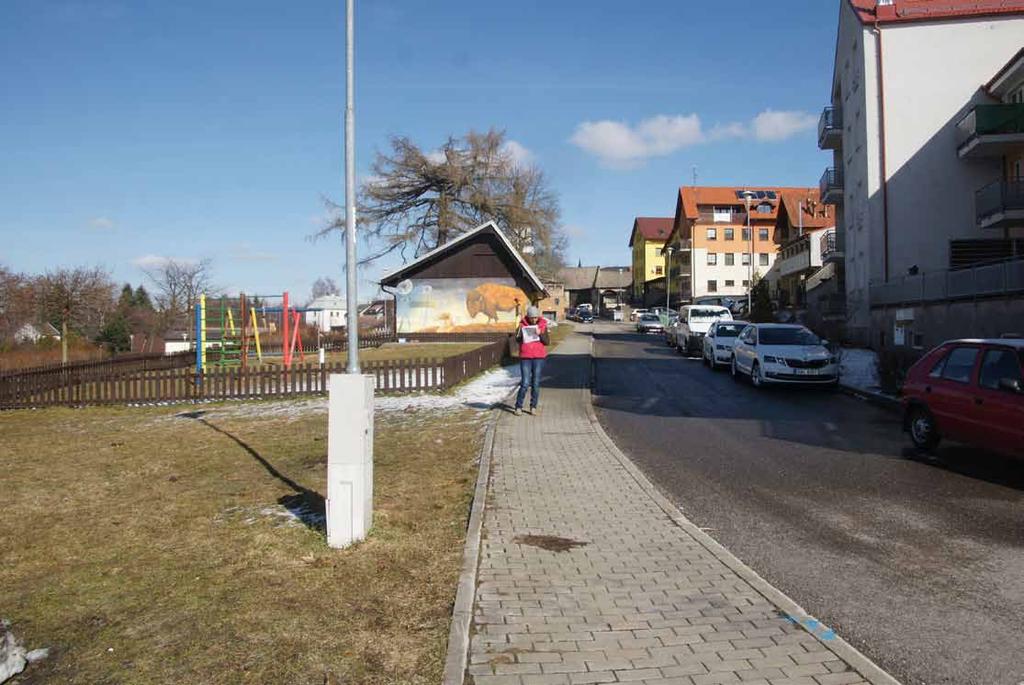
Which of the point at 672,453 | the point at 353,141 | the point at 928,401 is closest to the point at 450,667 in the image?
the point at 353,141

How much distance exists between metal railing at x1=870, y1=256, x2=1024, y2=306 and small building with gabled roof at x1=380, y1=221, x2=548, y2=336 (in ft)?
57.2

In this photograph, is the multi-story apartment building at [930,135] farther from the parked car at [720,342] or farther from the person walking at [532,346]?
the person walking at [532,346]

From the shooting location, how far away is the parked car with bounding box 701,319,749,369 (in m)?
22.0

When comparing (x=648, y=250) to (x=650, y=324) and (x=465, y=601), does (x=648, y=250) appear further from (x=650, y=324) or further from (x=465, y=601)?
(x=465, y=601)

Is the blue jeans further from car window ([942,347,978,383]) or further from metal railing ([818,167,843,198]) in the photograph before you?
metal railing ([818,167,843,198])

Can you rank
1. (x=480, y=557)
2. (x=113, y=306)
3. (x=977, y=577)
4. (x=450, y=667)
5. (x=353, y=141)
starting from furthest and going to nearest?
(x=113, y=306), (x=353, y=141), (x=480, y=557), (x=977, y=577), (x=450, y=667)

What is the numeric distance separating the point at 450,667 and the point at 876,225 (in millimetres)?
31568

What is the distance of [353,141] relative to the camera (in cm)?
707

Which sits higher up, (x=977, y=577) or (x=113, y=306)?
(x=113, y=306)

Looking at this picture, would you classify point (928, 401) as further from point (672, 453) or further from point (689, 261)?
point (689, 261)

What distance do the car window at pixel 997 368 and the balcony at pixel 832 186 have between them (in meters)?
33.5

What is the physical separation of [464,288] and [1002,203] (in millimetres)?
22254

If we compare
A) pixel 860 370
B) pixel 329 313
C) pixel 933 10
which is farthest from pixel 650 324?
pixel 329 313

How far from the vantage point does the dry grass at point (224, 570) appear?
386cm
